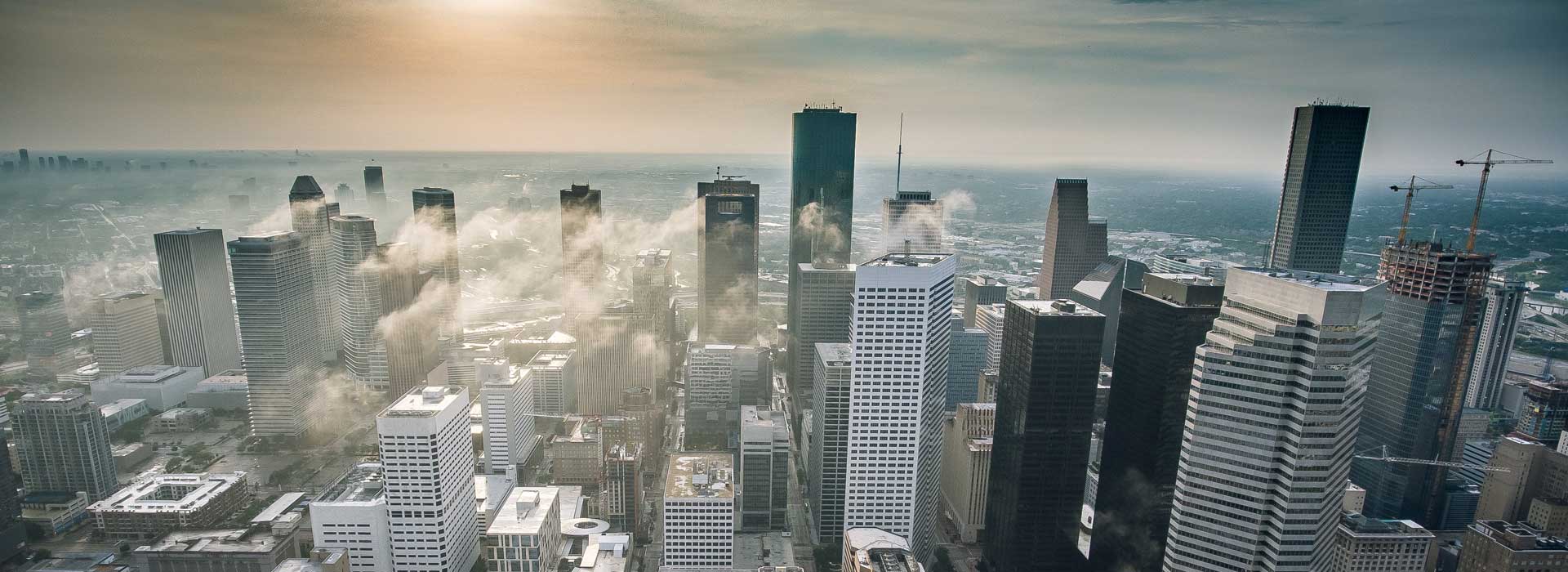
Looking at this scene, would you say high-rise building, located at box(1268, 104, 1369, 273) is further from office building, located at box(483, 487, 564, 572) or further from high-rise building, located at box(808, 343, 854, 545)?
office building, located at box(483, 487, 564, 572)

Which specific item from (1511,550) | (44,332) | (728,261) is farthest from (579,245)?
(1511,550)

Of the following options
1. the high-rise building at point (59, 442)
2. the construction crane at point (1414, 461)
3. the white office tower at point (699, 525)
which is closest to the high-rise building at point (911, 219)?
the white office tower at point (699, 525)

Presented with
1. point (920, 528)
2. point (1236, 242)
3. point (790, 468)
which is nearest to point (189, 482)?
point (790, 468)

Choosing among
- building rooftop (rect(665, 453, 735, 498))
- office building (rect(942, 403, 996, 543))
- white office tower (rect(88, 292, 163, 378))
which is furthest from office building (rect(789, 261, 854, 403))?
white office tower (rect(88, 292, 163, 378))

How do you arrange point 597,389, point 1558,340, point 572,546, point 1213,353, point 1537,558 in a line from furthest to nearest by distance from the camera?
1. point 597,389
2. point 1558,340
3. point 572,546
4. point 1537,558
5. point 1213,353

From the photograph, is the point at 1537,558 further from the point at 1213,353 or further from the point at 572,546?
the point at 572,546
